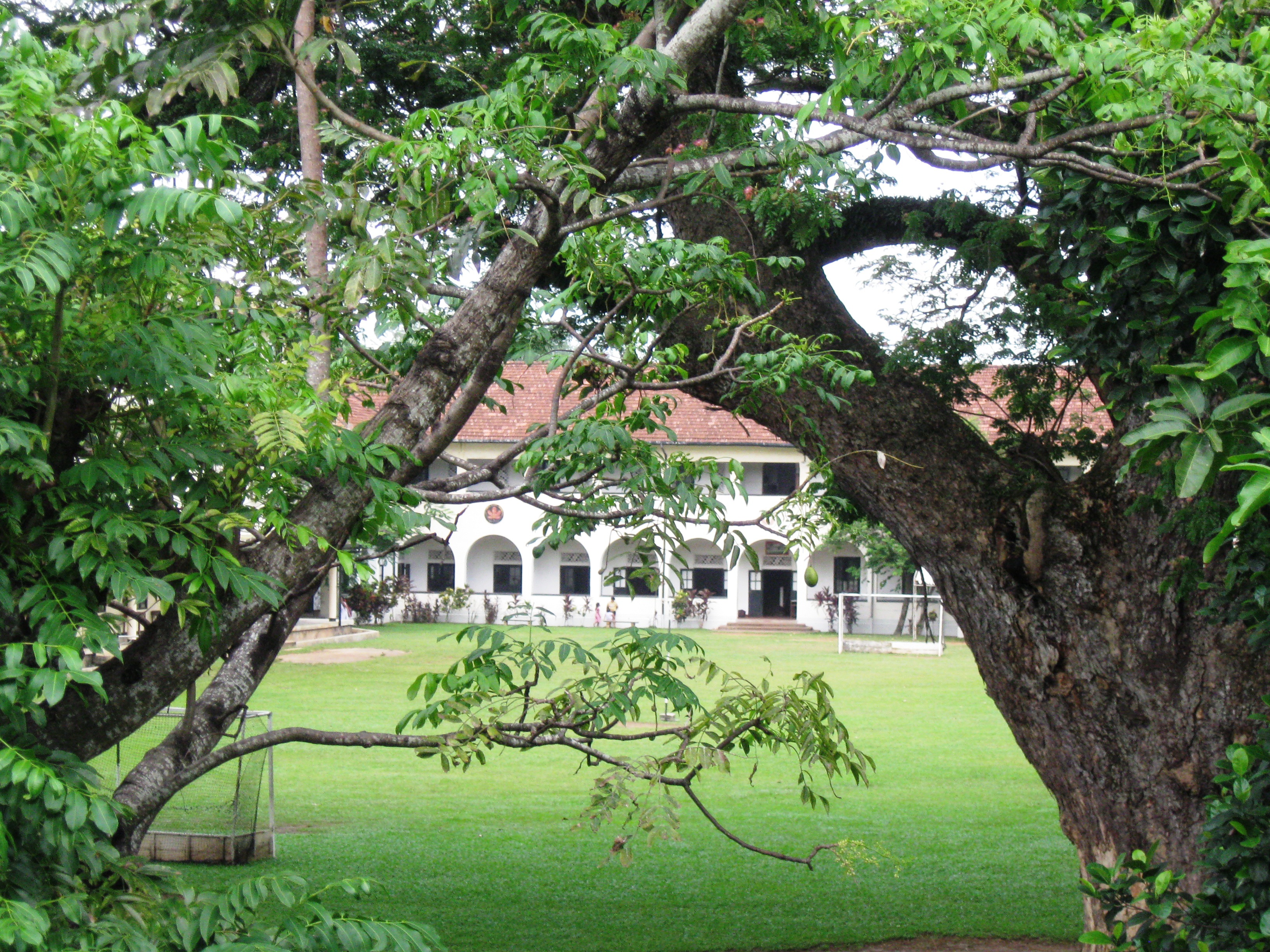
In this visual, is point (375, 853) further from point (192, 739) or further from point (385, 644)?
point (385, 644)

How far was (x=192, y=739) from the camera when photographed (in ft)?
12.4

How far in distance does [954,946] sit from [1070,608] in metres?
3.91

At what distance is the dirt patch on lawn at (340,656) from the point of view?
27047 mm

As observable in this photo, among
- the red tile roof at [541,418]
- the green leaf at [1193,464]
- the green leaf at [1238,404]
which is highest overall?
the red tile roof at [541,418]

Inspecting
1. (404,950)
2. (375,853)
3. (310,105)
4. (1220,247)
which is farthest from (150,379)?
(375,853)

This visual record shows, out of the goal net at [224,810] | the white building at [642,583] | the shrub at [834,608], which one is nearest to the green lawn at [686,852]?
the goal net at [224,810]

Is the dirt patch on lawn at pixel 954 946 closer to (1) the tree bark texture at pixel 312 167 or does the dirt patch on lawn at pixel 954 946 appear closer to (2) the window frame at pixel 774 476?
(1) the tree bark texture at pixel 312 167

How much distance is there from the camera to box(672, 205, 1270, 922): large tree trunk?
5.70m

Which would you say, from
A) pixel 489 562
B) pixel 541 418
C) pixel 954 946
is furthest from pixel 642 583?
pixel 954 946

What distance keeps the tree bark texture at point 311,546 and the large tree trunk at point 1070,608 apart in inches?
63.7

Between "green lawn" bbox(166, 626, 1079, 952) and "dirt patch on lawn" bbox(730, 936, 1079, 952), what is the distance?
12 centimetres

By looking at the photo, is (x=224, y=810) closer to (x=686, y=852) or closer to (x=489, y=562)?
(x=686, y=852)

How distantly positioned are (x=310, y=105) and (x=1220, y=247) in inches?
156

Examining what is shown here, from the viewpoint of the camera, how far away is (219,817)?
10594 mm
